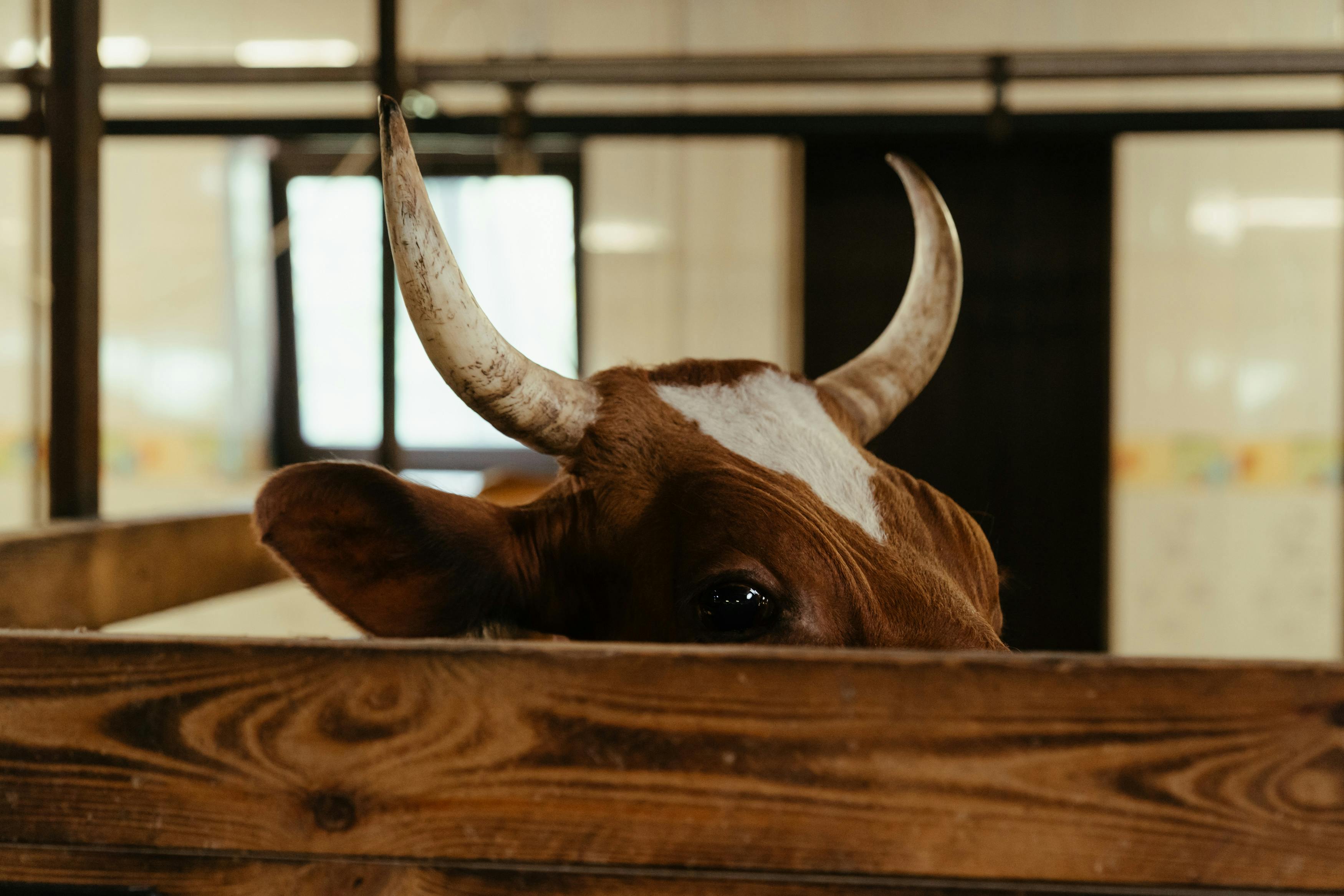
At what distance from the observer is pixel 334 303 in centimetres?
487

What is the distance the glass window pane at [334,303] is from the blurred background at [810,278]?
1 centimetres

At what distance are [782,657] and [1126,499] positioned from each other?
433 cm

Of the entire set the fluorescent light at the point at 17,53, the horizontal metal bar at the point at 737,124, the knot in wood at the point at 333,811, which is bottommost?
the knot in wood at the point at 333,811

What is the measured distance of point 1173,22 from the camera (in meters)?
4.47

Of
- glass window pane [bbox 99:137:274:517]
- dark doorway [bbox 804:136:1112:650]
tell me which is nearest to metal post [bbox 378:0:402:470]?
dark doorway [bbox 804:136:1112:650]

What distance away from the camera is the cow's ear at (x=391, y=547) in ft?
3.64

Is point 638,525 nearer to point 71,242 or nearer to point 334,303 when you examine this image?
point 71,242

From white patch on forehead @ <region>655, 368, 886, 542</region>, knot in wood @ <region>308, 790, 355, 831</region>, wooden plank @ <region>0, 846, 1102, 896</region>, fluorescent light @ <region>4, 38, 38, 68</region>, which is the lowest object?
wooden plank @ <region>0, 846, 1102, 896</region>

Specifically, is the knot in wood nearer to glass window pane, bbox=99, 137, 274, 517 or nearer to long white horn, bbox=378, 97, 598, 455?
long white horn, bbox=378, 97, 598, 455

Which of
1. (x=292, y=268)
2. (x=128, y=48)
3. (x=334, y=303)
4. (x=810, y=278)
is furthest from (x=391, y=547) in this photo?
(x=128, y=48)

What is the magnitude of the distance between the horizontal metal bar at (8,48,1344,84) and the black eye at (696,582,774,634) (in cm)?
161

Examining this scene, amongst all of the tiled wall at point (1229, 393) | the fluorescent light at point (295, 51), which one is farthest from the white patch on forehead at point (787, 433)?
the fluorescent light at point (295, 51)

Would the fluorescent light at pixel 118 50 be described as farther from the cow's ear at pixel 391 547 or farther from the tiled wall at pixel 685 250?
the cow's ear at pixel 391 547

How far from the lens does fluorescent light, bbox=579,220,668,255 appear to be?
15.2 feet
